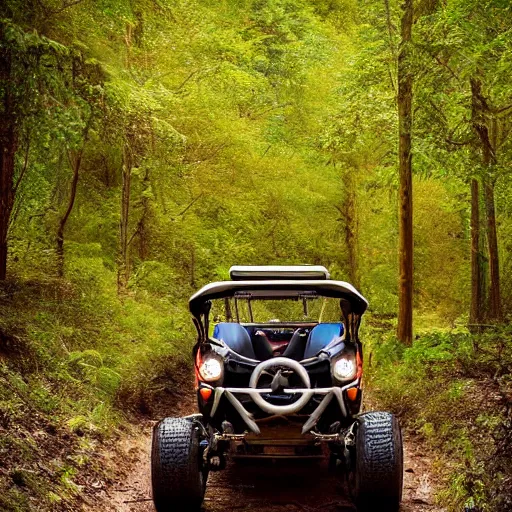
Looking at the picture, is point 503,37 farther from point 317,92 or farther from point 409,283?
point 317,92

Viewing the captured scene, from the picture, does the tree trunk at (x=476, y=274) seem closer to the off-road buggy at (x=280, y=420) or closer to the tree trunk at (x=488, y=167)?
the tree trunk at (x=488, y=167)

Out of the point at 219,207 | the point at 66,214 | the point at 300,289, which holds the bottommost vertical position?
the point at 300,289

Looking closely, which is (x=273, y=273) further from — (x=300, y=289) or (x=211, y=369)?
(x=211, y=369)

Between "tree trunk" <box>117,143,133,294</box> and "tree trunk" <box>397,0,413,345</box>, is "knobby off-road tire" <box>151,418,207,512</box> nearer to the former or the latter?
"tree trunk" <box>397,0,413,345</box>

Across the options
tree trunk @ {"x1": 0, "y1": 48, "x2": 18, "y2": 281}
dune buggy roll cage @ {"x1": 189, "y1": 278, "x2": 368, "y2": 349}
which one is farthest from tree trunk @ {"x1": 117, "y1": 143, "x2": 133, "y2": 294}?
dune buggy roll cage @ {"x1": 189, "y1": 278, "x2": 368, "y2": 349}

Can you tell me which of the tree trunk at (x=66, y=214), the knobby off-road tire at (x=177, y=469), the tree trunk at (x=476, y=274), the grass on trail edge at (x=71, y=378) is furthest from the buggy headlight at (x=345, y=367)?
the tree trunk at (x=476, y=274)

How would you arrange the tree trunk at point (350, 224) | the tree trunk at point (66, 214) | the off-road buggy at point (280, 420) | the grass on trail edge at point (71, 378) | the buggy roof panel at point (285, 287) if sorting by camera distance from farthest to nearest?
the tree trunk at point (350, 224)
the tree trunk at point (66, 214)
the grass on trail edge at point (71, 378)
the buggy roof panel at point (285, 287)
the off-road buggy at point (280, 420)

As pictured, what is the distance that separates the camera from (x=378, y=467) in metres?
5.37

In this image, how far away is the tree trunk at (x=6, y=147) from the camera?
8492 millimetres

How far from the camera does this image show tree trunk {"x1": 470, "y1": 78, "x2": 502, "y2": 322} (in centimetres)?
1322

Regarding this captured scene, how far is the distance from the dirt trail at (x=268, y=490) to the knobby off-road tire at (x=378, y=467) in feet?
2.33

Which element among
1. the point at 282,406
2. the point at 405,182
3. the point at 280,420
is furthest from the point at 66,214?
the point at 282,406

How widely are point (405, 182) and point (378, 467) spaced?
350 inches

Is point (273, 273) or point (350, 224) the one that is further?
point (350, 224)
